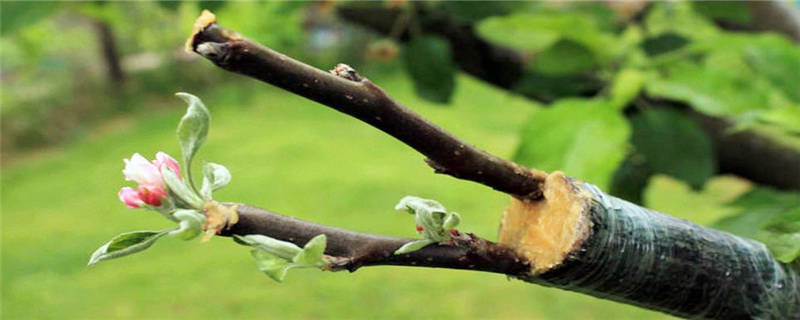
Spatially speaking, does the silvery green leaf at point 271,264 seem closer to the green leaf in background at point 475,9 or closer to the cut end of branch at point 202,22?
the cut end of branch at point 202,22

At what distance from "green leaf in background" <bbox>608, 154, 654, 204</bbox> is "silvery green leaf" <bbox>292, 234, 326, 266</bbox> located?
1.42ft

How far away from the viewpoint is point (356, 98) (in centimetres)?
18

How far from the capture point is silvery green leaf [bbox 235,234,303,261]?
194 millimetres

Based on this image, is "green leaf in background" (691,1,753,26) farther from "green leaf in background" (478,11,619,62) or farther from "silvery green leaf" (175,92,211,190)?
"silvery green leaf" (175,92,211,190)

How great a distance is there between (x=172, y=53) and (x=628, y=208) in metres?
3.62

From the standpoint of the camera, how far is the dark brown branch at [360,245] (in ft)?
0.66

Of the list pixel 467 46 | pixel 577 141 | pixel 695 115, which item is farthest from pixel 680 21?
pixel 577 141

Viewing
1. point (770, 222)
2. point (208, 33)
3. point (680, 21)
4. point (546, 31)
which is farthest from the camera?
point (680, 21)

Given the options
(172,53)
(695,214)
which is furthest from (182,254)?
(172,53)

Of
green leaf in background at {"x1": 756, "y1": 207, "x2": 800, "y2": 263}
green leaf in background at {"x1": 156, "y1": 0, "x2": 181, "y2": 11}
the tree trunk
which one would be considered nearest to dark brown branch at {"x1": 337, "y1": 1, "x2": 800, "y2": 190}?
green leaf in background at {"x1": 156, "y1": 0, "x2": 181, "y2": 11}

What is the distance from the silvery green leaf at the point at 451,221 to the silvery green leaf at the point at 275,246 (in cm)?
4

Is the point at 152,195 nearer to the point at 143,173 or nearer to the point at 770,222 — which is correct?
the point at 143,173

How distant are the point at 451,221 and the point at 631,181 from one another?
42cm

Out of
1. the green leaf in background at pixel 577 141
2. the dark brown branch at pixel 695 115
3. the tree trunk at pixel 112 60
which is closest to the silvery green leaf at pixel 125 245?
the green leaf in background at pixel 577 141
